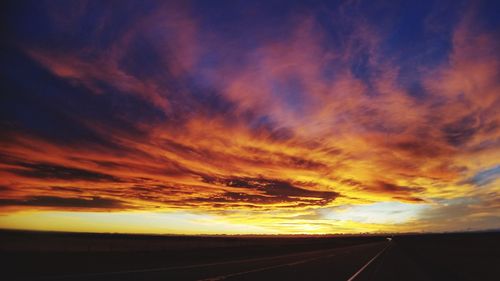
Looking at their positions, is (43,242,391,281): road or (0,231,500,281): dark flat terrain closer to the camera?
(43,242,391,281): road

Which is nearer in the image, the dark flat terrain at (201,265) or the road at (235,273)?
the road at (235,273)

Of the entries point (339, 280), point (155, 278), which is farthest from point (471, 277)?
point (155, 278)

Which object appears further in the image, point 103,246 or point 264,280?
point 103,246

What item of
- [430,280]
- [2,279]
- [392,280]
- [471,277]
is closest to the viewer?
[2,279]

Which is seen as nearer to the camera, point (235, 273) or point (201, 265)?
point (235, 273)

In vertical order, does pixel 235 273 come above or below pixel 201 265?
below

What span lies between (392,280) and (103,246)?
3131 cm

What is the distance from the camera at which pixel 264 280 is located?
57.5 ft

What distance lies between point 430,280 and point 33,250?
27.9 m

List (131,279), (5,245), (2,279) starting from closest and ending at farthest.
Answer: (2,279) < (131,279) < (5,245)

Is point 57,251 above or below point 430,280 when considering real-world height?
above

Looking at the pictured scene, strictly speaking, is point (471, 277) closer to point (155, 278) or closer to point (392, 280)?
point (392, 280)

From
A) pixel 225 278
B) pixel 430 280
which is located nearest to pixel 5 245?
pixel 225 278

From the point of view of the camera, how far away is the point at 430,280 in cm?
2086
